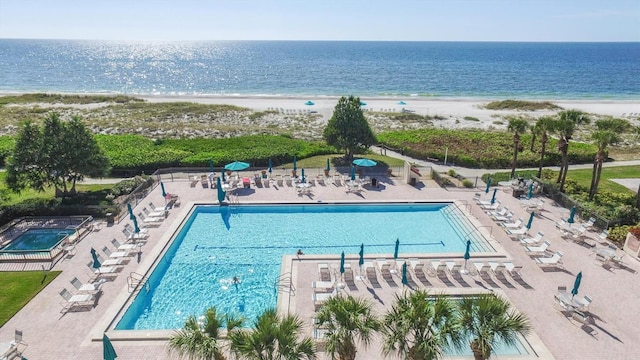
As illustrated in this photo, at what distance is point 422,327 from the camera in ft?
30.2

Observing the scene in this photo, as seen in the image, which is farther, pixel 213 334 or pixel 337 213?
pixel 337 213

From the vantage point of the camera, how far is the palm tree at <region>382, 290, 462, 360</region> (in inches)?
360

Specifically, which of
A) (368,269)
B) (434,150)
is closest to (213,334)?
(368,269)

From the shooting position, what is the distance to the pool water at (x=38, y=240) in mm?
19875

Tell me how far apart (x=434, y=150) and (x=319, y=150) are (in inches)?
450

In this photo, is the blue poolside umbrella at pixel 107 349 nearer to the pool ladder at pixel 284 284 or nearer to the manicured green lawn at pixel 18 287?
the manicured green lawn at pixel 18 287

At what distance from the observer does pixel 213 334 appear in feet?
30.9

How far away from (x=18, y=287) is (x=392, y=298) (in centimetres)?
1619

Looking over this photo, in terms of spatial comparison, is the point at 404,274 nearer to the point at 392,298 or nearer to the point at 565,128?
the point at 392,298

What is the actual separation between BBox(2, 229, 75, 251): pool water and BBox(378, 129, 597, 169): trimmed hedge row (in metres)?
28.7

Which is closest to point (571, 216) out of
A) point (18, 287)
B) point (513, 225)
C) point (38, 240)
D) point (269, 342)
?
point (513, 225)

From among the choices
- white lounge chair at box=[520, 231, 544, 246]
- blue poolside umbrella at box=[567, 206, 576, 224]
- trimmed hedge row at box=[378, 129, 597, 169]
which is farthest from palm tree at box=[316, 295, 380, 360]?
trimmed hedge row at box=[378, 129, 597, 169]

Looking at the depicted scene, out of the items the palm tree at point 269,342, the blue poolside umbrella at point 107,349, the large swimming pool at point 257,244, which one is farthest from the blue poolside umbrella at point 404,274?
the blue poolside umbrella at point 107,349

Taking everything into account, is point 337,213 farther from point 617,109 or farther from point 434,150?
point 617,109
